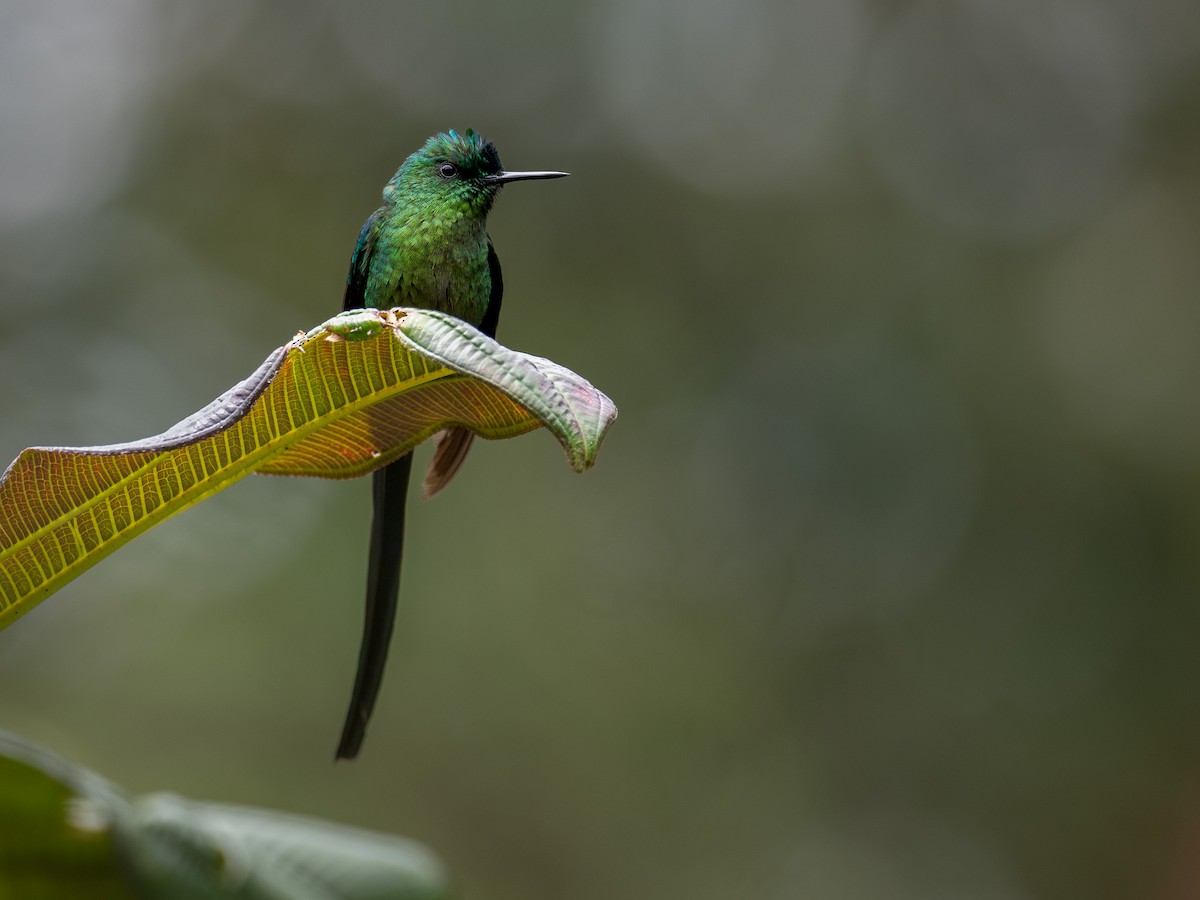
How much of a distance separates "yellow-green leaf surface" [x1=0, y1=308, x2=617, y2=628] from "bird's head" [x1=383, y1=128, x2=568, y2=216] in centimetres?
203

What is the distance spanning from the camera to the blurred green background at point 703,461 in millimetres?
7320

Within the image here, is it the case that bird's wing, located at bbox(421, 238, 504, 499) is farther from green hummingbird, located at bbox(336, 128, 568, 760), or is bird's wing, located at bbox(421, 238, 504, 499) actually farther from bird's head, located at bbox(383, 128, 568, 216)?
bird's head, located at bbox(383, 128, 568, 216)

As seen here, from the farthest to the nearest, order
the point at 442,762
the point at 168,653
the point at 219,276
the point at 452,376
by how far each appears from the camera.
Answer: the point at 219,276
the point at 442,762
the point at 168,653
the point at 452,376

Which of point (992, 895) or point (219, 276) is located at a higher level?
point (219, 276)

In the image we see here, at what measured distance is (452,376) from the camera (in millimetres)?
1155

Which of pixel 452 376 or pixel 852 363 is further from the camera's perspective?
pixel 852 363

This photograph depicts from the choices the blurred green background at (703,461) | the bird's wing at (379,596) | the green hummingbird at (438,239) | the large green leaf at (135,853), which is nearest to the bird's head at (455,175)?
the green hummingbird at (438,239)

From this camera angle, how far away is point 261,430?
121 cm

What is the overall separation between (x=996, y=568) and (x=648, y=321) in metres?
3.04

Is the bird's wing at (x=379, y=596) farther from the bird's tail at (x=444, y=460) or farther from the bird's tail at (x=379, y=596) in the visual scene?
the bird's tail at (x=444, y=460)

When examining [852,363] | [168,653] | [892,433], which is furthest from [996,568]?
[168,653]

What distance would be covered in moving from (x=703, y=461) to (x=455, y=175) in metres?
5.74

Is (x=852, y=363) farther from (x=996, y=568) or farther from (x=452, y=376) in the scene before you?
(x=452, y=376)

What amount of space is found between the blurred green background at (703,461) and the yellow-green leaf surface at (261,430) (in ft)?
19.6
